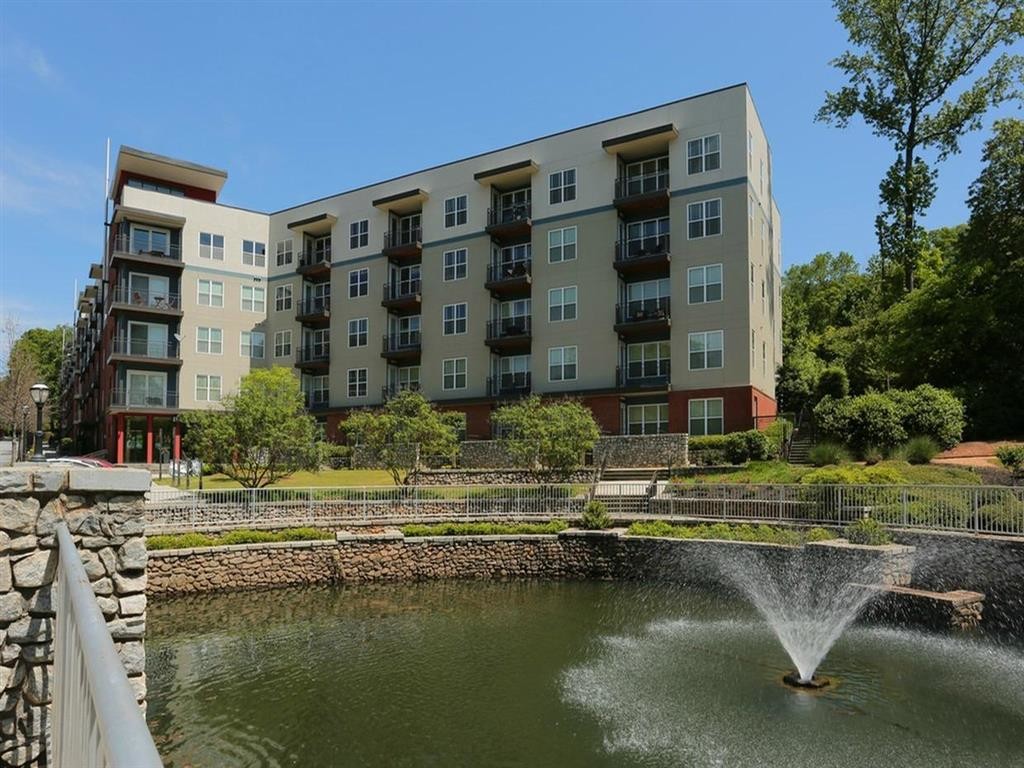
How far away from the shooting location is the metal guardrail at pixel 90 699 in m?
1.39

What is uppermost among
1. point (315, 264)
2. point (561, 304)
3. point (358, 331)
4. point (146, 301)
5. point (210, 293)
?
point (315, 264)

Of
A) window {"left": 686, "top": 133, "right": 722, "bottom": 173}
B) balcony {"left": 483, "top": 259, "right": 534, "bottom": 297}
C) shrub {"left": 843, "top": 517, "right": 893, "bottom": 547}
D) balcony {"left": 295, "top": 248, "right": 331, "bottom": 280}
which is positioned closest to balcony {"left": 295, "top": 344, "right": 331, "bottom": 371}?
balcony {"left": 295, "top": 248, "right": 331, "bottom": 280}

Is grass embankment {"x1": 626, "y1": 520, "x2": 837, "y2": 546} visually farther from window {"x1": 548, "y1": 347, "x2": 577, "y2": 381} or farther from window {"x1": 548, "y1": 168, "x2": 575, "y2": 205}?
window {"x1": 548, "y1": 168, "x2": 575, "y2": 205}

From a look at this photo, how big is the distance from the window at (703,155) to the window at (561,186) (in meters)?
7.09

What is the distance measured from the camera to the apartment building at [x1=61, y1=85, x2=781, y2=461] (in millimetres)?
35562

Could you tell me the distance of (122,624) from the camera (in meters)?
4.96

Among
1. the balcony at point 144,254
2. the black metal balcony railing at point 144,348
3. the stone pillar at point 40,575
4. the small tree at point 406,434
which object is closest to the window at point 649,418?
the small tree at point 406,434

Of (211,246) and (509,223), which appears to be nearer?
(509,223)

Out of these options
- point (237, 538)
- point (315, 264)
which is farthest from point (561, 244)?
point (237, 538)

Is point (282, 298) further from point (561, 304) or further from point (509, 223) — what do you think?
point (561, 304)

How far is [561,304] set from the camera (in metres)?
40.1

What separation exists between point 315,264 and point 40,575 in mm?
48042

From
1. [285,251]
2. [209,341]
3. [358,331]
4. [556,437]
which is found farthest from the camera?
[285,251]

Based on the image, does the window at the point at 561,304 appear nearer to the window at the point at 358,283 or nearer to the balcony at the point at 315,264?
the window at the point at 358,283
